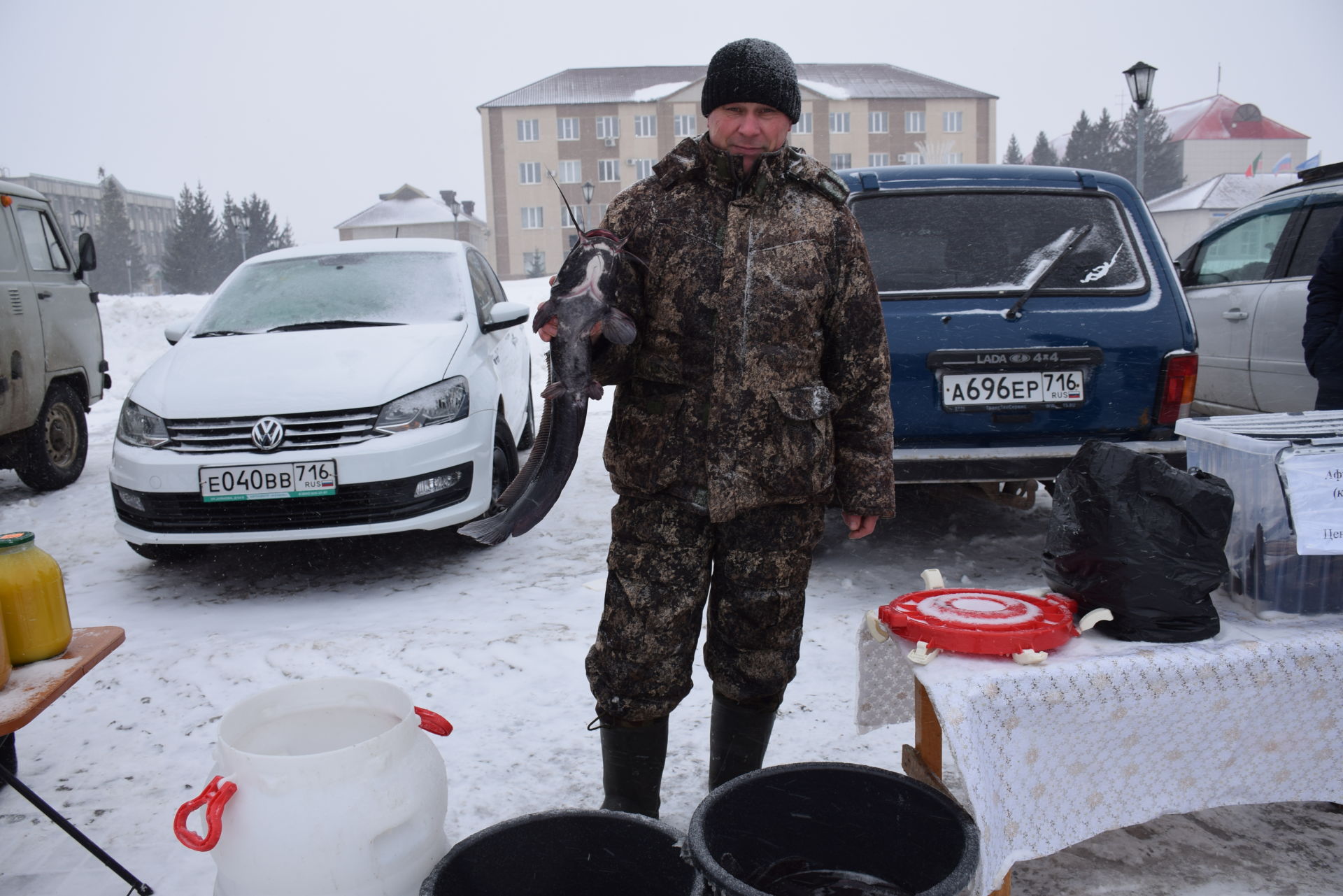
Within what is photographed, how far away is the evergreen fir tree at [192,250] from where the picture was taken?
5744 cm

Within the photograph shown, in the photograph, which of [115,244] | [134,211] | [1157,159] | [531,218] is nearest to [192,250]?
[115,244]

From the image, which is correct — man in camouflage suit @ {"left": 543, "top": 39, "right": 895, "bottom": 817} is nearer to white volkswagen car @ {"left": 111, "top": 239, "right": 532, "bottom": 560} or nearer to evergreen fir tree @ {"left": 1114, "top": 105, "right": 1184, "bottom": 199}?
white volkswagen car @ {"left": 111, "top": 239, "right": 532, "bottom": 560}

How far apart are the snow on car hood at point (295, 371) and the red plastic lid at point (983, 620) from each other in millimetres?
2862

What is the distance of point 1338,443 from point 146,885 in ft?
9.64

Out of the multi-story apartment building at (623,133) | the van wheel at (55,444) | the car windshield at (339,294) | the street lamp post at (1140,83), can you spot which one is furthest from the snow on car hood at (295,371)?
the multi-story apartment building at (623,133)

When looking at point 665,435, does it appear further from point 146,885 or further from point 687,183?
point 146,885

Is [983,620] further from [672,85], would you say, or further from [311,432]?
[672,85]

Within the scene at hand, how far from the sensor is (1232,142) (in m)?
69.1

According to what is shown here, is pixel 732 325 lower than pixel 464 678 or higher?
higher

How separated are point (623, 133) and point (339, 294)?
52.5 m

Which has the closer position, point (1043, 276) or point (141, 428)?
point (1043, 276)

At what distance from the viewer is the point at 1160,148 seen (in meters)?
67.8

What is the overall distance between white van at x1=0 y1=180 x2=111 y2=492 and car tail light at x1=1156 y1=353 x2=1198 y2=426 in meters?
6.81

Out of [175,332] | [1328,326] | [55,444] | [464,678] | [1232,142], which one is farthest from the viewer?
[1232,142]
